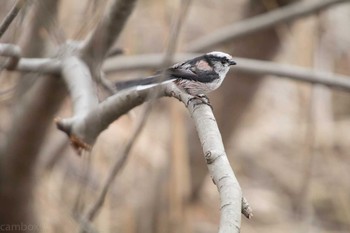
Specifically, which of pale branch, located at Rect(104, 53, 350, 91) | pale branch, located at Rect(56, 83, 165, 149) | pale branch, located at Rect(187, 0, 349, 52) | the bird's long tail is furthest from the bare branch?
pale branch, located at Rect(187, 0, 349, 52)

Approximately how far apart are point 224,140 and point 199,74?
6.32ft

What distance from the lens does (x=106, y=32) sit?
1686mm

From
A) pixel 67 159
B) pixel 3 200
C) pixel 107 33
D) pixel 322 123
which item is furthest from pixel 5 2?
pixel 322 123

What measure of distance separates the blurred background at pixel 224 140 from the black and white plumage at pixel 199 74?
48 cm

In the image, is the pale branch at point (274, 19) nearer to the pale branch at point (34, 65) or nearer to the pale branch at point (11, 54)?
the pale branch at point (34, 65)

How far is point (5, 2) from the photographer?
189cm

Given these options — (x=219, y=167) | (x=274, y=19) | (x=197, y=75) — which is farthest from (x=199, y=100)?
(x=274, y=19)

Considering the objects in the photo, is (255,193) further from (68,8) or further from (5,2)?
(5,2)

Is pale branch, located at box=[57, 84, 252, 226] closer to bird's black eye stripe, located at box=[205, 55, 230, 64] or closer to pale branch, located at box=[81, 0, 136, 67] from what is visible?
bird's black eye stripe, located at box=[205, 55, 230, 64]

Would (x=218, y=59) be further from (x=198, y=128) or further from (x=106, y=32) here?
(x=106, y=32)

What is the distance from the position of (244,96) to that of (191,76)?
5.77 ft

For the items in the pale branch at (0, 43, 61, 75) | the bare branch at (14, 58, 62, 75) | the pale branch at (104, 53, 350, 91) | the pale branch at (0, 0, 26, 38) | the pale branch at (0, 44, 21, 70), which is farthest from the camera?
the pale branch at (104, 53, 350, 91)

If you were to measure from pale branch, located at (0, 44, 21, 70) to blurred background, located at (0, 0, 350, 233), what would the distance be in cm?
11

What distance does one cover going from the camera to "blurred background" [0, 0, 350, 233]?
281 cm
